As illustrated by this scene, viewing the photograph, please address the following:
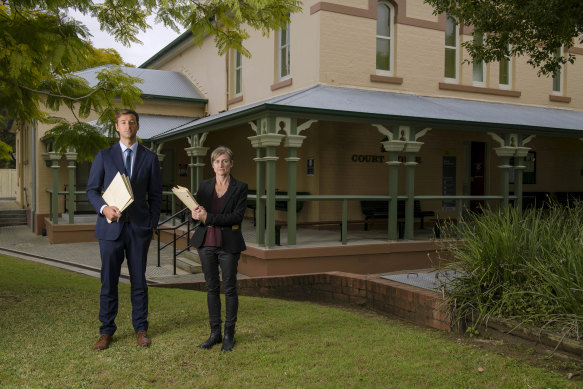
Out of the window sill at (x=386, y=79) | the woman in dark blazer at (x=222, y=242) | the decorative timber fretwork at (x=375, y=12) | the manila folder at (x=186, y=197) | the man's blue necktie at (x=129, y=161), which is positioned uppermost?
the decorative timber fretwork at (x=375, y=12)

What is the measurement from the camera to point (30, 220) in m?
19.8

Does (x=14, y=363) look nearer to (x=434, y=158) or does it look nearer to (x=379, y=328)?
(x=379, y=328)

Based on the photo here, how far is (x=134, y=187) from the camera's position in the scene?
16.0ft

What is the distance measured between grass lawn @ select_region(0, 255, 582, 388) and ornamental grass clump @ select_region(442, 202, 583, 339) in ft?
1.60

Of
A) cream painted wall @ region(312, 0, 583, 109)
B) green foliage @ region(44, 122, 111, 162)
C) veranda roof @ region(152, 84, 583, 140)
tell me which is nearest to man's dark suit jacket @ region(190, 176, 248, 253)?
green foliage @ region(44, 122, 111, 162)

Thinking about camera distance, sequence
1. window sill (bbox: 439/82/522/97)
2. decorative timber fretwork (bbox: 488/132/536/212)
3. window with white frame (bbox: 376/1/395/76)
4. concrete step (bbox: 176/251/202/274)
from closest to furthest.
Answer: concrete step (bbox: 176/251/202/274)
decorative timber fretwork (bbox: 488/132/536/212)
window with white frame (bbox: 376/1/395/76)
window sill (bbox: 439/82/522/97)

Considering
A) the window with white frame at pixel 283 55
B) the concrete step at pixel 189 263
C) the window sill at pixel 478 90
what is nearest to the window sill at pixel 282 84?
the window with white frame at pixel 283 55

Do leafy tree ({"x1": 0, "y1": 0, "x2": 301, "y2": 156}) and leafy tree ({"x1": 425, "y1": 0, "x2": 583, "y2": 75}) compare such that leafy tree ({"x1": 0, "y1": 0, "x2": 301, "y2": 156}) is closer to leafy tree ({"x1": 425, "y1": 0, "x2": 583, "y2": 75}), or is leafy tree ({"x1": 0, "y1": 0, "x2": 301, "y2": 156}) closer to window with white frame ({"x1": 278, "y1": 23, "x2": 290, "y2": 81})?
leafy tree ({"x1": 425, "y1": 0, "x2": 583, "y2": 75})

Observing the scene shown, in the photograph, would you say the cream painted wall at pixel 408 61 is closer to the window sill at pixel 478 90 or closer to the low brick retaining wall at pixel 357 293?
the window sill at pixel 478 90

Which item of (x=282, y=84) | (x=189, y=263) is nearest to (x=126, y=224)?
(x=189, y=263)

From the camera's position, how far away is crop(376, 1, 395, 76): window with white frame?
13602 mm

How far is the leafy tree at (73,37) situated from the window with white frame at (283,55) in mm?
6728

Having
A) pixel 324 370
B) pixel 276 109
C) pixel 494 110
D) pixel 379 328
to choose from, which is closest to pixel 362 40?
pixel 494 110

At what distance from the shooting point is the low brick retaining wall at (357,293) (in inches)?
248
